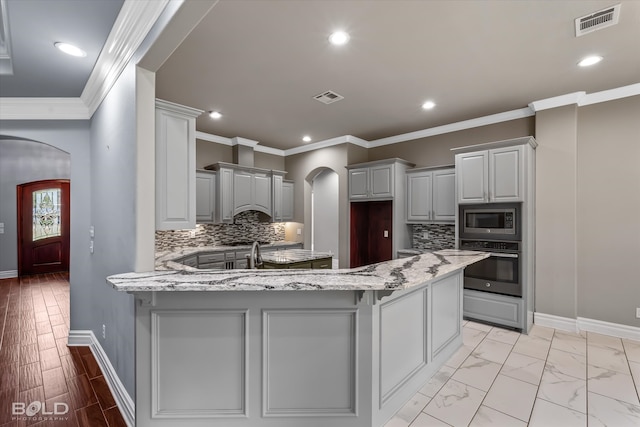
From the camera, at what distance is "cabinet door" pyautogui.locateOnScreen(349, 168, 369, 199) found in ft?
16.9

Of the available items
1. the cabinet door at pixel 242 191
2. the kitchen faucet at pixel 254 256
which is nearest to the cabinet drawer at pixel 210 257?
the cabinet door at pixel 242 191

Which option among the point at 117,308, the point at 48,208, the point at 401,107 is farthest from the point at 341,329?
the point at 48,208

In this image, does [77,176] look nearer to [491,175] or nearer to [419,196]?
[419,196]

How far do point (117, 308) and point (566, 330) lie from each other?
474 centimetres

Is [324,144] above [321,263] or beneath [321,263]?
above

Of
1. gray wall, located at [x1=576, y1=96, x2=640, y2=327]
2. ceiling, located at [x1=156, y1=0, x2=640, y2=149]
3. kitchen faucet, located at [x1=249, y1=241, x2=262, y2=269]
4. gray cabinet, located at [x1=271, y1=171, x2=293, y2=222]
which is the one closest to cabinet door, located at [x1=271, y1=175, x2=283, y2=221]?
gray cabinet, located at [x1=271, y1=171, x2=293, y2=222]

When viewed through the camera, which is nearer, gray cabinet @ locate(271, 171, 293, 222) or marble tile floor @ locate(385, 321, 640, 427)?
marble tile floor @ locate(385, 321, 640, 427)

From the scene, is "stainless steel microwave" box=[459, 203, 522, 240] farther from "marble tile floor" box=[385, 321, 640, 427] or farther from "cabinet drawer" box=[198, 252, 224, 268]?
"cabinet drawer" box=[198, 252, 224, 268]

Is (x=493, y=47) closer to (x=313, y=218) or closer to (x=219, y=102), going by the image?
(x=219, y=102)

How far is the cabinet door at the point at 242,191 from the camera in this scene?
5266 mm

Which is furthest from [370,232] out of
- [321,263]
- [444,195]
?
[321,263]

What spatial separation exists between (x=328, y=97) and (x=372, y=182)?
71.3 inches

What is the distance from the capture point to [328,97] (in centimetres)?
368

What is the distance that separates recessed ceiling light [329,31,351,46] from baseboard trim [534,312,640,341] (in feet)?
12.9
